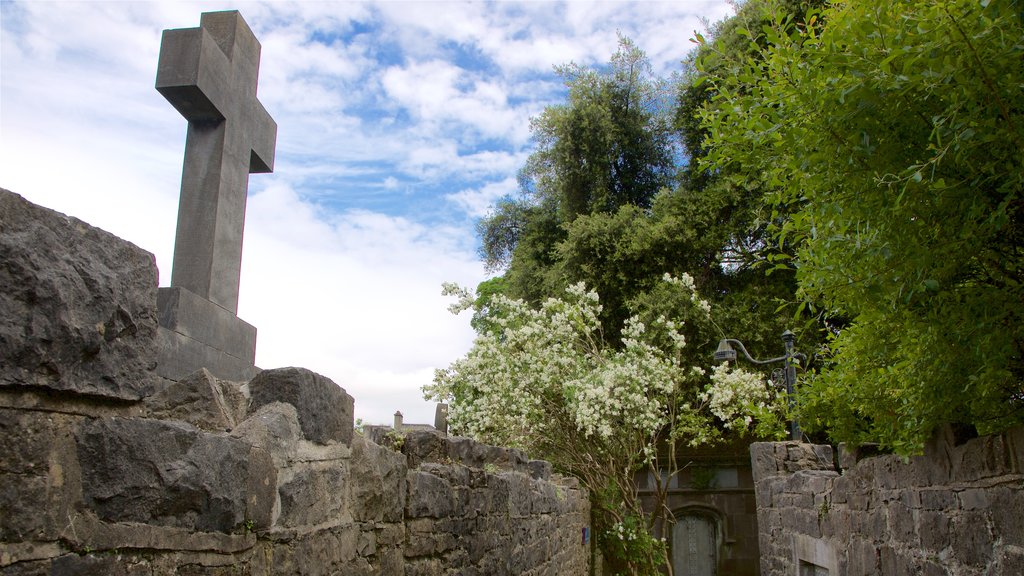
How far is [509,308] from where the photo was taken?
14.1 metres

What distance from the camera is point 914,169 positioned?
3.22 metres

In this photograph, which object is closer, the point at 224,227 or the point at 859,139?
the point at 859,139

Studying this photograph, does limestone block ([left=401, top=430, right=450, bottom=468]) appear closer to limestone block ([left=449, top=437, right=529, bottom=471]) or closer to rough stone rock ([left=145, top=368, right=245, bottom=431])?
limestone block ([left=449, top=437, right=529, bottom=471])

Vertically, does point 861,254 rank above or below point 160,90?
below

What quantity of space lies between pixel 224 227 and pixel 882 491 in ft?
16.0

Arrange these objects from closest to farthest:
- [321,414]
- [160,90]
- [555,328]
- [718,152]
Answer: [321,414] < [718,152] < [160,90] < [555,328]

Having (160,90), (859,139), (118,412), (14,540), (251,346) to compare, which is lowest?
(14,540)

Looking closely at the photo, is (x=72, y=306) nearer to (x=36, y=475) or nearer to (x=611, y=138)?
(x=36, y=475)

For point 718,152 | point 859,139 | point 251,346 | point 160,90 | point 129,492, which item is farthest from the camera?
point 251,346

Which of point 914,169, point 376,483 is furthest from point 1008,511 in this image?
point 376,483

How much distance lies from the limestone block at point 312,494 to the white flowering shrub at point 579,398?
9306 millimetres

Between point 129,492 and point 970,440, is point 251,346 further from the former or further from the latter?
point 970,440

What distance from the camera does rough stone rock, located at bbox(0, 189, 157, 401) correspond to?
158cm

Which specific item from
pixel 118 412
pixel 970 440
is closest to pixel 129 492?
pixel 118 412
